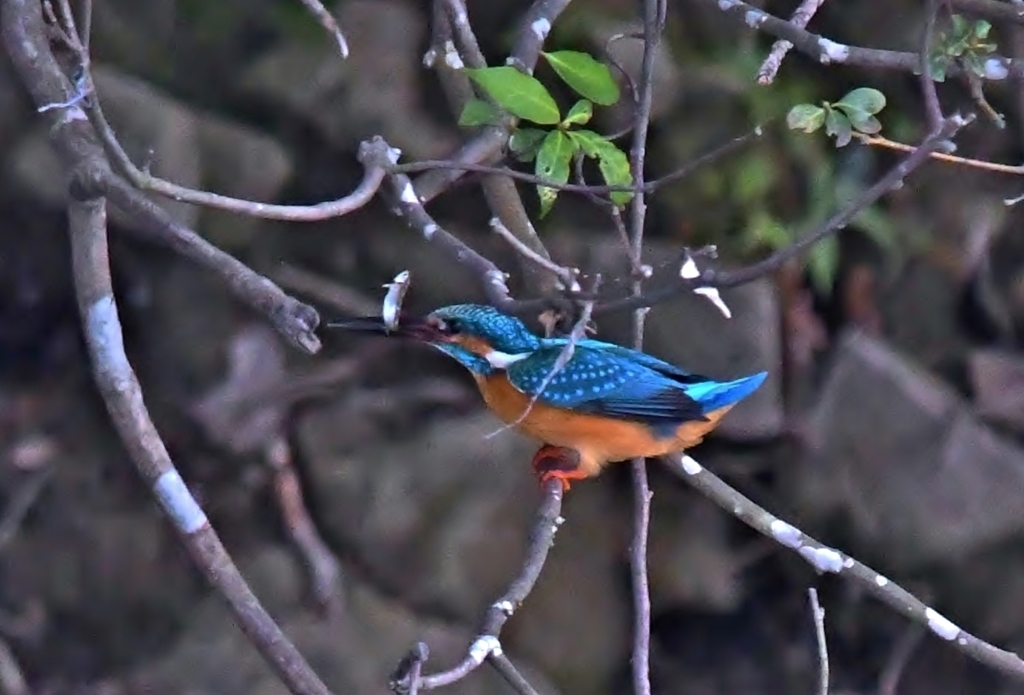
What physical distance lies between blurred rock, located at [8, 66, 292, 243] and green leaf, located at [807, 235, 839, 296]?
1048mm

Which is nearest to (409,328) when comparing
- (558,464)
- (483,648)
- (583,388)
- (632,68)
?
(583,388)

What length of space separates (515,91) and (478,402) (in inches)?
48.3

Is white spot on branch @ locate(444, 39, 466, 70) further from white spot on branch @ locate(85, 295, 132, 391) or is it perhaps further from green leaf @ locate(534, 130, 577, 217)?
white spot on branch @ locate(85, 295, 132, 391)

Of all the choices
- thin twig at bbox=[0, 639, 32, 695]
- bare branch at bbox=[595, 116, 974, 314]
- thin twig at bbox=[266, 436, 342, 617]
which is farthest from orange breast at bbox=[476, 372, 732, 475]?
thin twig at bbox=[0, 639, 32, 695]

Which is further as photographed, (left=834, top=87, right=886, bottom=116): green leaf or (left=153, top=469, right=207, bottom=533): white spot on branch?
(left=153, top=469, right=207, bottom=533): white spot on branch

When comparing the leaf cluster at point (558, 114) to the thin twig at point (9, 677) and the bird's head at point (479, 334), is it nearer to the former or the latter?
the bird's head at point (479, 334)

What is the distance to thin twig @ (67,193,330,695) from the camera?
5.34ft

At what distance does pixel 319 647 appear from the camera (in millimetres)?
2578

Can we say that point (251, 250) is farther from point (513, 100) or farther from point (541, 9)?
point (513, 100)

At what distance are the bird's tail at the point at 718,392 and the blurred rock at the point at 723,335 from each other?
63 cm

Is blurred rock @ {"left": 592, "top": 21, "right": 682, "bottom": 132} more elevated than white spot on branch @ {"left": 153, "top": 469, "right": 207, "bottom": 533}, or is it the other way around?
blurred rock @ {"left": 592, "top": 21, "right": 682, "bottom": 132}

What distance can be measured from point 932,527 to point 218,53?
1.71 meters

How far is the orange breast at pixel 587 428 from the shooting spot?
75.7 inches

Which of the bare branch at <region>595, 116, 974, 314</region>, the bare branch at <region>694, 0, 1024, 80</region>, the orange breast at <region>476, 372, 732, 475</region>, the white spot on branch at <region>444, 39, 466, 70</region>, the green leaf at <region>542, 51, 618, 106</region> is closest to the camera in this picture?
the bare branch at <region>595, 116, 974, 314</region>
